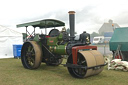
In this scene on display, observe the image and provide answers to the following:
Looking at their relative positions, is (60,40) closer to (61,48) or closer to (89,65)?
(61,48)

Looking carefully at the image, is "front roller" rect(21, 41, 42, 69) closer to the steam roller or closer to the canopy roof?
the steam roller

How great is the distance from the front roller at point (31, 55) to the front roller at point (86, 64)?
1.62 metres

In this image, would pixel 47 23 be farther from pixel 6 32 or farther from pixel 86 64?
pixel 6 32

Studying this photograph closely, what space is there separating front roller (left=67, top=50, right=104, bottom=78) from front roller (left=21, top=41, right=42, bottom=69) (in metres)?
1.62

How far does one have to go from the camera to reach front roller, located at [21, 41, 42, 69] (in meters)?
6.68

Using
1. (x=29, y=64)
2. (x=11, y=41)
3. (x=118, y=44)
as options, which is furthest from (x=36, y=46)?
(x=11, y=41)

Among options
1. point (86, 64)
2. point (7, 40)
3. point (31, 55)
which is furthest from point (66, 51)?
point (7, 40)

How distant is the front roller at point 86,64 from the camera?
4.98 m

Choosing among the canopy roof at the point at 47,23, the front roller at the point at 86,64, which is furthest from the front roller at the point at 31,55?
the front roller at the point at 86,64

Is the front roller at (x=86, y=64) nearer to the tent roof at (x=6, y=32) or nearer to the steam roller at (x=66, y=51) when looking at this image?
the steam roller at (x=66, y=51)

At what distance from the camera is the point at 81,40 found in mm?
5867

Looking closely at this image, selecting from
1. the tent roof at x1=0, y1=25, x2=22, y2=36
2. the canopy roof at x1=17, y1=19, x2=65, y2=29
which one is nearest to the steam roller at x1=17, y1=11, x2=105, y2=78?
the canopy roof at x1=17, y1=19, x2=65, y2=29

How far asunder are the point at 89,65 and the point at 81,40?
1.19 meters

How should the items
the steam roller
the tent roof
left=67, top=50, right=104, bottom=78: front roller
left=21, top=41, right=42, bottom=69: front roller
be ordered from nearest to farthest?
1. left=67, top=50, right=104, bottom=78: front roller
2. the steam roller
3. left=21, top=41, right=42, bottom=69: front roller
4. the tent roof
